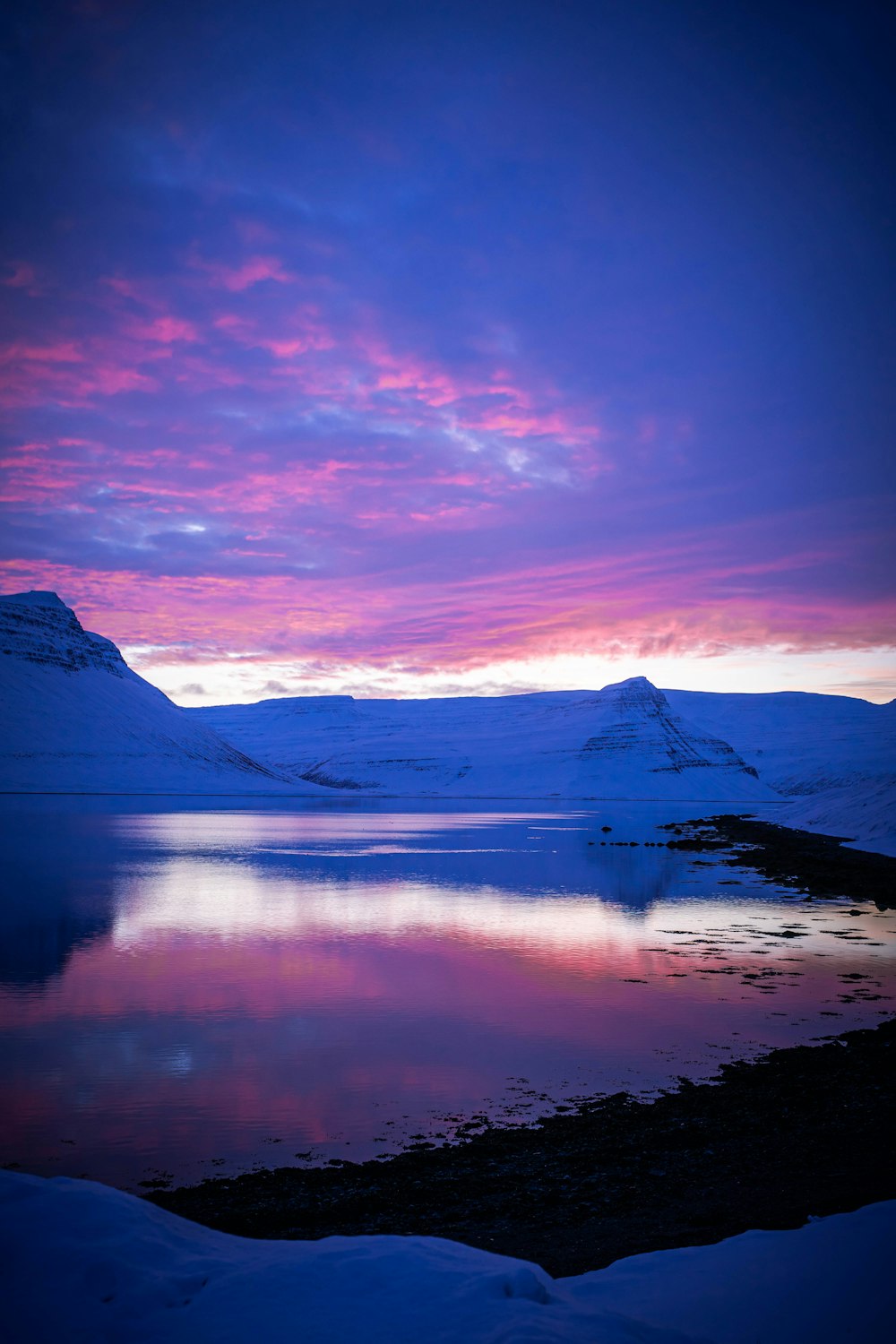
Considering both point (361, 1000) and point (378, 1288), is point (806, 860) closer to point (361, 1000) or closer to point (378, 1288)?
point (361, 1000)

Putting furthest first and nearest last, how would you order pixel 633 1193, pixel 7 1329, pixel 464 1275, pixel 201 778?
pixel 201 778
pixel 633 1193
pixel 464 1275
pixel 7 1329

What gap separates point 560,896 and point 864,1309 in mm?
27682

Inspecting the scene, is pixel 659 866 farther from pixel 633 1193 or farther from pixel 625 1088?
pixel 633 1193

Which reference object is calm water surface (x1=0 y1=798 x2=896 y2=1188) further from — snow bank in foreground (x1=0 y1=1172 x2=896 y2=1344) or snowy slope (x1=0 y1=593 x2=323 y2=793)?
snowy slope (x1=0 y1=593 x2=323 y2=793)

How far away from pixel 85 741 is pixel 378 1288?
178 meters

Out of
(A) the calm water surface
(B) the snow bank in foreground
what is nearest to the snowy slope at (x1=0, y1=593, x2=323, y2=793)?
(A) the calm water surface

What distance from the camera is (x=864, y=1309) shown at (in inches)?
221

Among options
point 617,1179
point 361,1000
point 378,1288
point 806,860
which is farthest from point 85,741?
point 378,1288

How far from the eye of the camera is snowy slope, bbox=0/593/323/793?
15550cm

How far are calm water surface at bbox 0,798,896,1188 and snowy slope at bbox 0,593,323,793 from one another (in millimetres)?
128523

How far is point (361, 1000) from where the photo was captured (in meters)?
16.7

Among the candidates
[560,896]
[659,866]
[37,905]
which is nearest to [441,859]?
[659,866]

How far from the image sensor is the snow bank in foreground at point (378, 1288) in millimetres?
5391

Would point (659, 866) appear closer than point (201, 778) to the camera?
Yes
